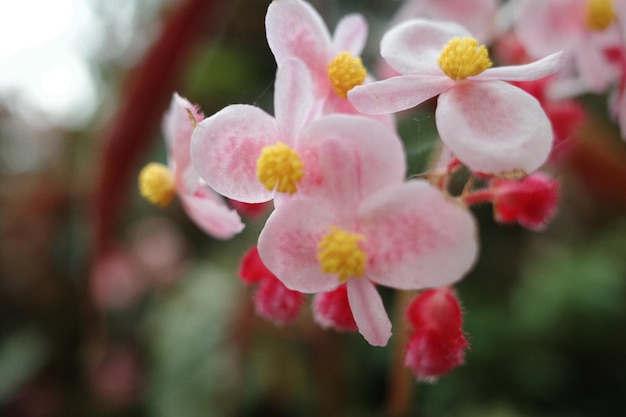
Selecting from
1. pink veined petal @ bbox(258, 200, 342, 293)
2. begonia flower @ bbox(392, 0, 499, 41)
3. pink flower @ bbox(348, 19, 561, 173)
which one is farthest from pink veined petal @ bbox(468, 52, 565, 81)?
begonia flower @ bbox(392, 0, 499, 41)

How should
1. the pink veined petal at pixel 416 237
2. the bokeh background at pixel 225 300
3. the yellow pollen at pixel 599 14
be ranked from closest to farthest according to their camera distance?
the pink veined petal at pixel 416 237
the yellow pollen at pixel 599 14
the bokeh background at pixel 225 300

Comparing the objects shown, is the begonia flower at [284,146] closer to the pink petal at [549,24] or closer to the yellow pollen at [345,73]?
the yellow pollen at [345,73]

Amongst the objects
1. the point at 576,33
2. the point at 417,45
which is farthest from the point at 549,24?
the point at 417,45

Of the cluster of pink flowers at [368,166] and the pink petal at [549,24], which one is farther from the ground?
the cluster of pink flowers at [368,166]

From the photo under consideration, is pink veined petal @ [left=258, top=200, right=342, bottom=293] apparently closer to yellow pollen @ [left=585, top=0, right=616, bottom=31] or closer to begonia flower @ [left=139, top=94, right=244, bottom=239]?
begonia flower @ [left=139, top=94, right=244, bottom=239]

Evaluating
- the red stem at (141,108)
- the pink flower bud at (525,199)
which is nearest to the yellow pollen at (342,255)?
the pink flower bud at (525,199)

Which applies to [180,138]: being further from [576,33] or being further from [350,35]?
[576,33]
